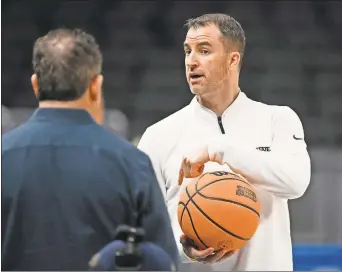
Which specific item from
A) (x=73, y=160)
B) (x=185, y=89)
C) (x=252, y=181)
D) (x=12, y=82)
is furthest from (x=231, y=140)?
(x=12, y=82)

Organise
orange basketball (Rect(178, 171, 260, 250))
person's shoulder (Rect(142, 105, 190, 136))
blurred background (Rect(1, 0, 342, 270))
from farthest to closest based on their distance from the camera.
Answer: blurred background (Rect(1, 0, 342, 270)), person's shoulder (Rect(142, 105, 190, 136)), orange basketball (Rect(178, 171, 260, 250))

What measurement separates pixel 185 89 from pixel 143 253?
5.17 m

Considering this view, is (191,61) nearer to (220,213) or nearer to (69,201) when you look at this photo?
(220,213)

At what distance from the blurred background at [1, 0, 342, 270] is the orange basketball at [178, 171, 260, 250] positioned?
432 cm

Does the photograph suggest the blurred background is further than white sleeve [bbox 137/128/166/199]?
Yes

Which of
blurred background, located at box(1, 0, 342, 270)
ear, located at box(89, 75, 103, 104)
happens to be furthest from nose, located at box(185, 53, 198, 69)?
blurred background, located at box(1, 0, 342, 270)

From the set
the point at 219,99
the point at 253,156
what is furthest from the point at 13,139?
the point at 219,99

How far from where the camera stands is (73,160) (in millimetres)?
1588

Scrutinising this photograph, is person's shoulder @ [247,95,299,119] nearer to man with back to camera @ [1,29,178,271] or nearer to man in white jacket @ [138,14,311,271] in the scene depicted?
man in white jacket @ [138,14,311,271]

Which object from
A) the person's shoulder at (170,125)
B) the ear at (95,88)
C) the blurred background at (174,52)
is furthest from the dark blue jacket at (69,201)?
the blurred background at (174,52)

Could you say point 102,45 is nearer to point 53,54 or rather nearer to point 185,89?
point 185,89

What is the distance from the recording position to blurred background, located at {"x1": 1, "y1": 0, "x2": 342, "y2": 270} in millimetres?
6570

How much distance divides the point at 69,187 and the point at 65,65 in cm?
27

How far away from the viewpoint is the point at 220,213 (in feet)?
6.56
